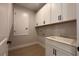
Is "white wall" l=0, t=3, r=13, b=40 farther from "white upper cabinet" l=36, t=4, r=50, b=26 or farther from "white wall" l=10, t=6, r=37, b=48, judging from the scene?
"white upper cabinet" l=36, t=4, r=50, b=26

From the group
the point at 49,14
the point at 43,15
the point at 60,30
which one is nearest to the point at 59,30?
the point at 60,30

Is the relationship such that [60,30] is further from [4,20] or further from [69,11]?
[4,20]

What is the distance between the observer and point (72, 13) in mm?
1252

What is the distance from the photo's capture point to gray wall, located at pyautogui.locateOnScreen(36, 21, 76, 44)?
146 cm

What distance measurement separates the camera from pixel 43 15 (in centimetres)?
241

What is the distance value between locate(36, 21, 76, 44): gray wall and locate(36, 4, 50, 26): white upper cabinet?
0.18 m

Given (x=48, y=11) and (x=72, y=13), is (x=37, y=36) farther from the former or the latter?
(x=72, y=13)

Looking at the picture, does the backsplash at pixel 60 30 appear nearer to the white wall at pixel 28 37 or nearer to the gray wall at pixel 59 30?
the gray wall at pixel 59 30

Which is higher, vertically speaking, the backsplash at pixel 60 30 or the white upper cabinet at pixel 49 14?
the white upper cabinet at pixel 49 14

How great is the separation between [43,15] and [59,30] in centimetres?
82

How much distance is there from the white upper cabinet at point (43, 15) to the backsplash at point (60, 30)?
171 millimetres

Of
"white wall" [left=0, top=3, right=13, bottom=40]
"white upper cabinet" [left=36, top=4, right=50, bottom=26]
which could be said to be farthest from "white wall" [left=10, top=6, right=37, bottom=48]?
"white wall" [left=0, top=3, right=13, bottom=40]

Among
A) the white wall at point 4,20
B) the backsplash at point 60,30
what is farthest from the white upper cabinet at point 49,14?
the white wall at point 4,20

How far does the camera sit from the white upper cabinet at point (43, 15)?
88.4 inches
